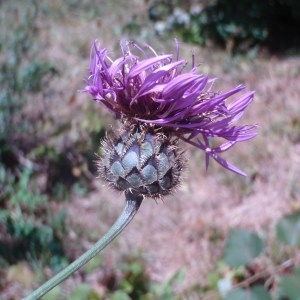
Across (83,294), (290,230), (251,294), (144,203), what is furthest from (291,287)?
(144,203)

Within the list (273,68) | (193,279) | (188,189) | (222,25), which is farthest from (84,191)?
(222,25)

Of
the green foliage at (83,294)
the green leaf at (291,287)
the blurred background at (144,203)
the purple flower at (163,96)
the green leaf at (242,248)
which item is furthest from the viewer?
the blurred background at (144,203)

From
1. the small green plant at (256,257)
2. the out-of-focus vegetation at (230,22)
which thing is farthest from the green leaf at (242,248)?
the out-of-focus vegetation at (230,22)

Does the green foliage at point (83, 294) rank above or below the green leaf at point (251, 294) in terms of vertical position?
above

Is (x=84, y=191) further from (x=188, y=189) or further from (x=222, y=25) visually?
(x=222, y=25)

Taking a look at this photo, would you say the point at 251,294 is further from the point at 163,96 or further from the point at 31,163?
the point at 31,163

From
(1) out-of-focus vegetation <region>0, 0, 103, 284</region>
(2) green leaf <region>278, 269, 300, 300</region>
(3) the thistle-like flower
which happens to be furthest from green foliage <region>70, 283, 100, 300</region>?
(3) the thistle-like flower

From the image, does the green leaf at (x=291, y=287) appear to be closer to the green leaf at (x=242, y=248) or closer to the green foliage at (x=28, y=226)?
the green leaf at (x=242, y=248)

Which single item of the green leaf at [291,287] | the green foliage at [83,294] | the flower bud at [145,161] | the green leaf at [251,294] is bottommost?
the green leaf at [291,287]

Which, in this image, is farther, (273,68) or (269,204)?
(273,68)
